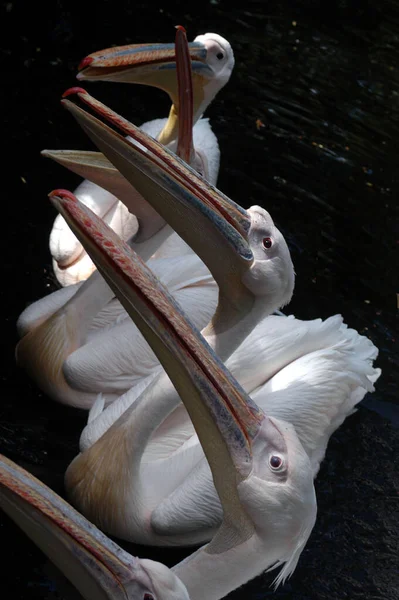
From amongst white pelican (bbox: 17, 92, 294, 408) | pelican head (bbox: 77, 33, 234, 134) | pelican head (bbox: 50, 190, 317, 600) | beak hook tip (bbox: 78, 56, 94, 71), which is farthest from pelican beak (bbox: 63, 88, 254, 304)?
pelican head (bbox: 77, 33, 234, 134)

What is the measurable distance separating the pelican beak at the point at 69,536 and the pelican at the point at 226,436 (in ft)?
0.45

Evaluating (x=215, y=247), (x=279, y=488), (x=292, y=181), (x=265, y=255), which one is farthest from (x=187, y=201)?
(x=292, y=181)

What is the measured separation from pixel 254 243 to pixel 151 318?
2.81ft

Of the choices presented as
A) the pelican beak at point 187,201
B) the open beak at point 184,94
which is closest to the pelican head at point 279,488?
the pelican beak at point 187,201

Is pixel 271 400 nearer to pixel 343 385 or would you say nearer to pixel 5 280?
pixel 343 385

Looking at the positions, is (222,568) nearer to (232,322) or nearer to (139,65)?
(232,322)

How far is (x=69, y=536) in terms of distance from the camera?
8.70ft

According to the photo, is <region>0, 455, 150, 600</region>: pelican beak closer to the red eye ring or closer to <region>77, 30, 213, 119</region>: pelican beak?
the red eye ring

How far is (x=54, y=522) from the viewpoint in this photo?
264 centimetres

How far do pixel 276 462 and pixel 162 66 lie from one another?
2.44 m

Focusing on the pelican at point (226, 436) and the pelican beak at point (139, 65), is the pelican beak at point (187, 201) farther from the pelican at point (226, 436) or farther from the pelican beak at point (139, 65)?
the pelican beak at point (139, 65)

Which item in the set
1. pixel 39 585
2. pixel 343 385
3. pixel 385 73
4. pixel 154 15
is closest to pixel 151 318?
pixel 39 585

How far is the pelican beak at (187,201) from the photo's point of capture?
350cm

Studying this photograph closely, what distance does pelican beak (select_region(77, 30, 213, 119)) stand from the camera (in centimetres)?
447
